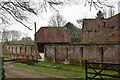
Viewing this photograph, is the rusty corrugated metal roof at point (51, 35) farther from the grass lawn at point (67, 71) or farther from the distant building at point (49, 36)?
the grass lawn at point (67, 71)

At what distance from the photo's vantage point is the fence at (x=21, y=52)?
26.6 meters

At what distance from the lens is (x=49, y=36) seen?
35.3m

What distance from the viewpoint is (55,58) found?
71.3 ft

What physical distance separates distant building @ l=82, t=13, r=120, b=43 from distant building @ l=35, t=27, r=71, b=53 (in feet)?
16.8

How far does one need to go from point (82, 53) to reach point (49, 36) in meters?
17.4

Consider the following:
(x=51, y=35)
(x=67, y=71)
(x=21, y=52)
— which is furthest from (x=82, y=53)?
(x=51, y=35)

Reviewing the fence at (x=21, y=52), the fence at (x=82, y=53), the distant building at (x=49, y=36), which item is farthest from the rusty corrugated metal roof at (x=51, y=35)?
the fence at (x=82, y=53)

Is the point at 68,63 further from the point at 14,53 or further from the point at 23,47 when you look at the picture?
the point at 14,53

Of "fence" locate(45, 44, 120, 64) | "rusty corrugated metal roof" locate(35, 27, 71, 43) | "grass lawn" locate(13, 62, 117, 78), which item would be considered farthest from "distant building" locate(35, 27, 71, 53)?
"grass lawn" locate(13, 62, 117, 78)

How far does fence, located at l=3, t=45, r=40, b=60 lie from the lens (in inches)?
1049

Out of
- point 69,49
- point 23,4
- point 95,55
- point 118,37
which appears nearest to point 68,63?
point 69,49

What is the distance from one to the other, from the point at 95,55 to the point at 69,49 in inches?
148

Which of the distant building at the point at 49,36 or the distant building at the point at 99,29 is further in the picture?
the distant building at the point at 49,36

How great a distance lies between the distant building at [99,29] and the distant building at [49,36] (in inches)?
201
